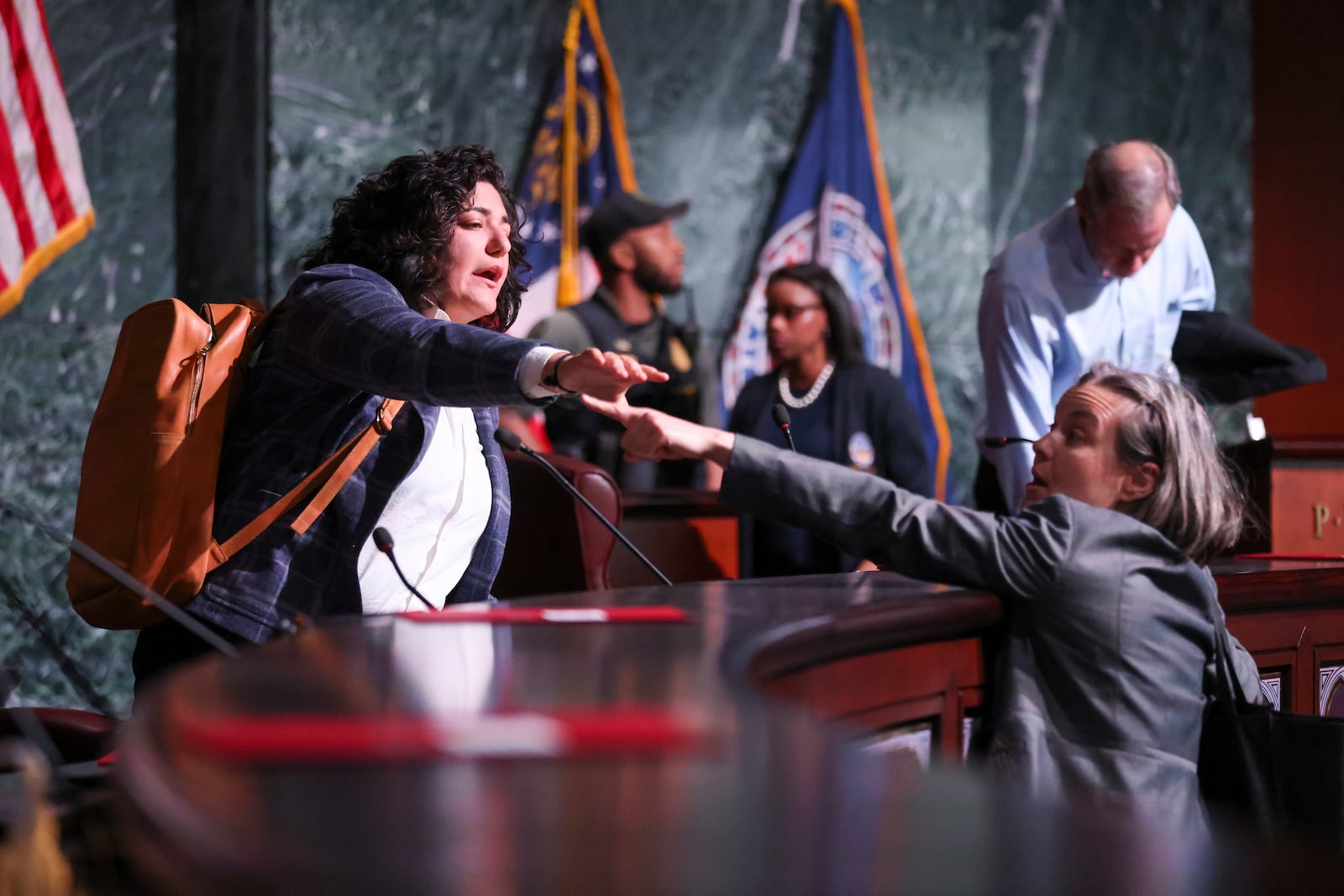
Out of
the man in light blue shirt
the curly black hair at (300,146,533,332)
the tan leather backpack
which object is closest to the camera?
the tan leather backpack

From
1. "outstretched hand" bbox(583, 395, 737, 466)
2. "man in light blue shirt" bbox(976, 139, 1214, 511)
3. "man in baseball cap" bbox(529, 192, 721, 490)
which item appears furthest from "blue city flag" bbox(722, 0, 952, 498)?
"outstretched hand" bbox(583, 395, 737, 466)

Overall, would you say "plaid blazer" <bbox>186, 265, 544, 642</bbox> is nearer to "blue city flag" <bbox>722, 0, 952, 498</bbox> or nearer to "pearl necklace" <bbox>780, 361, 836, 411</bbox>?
"pearl necklace" <bbox>780, 361, 836, 411</bbox>

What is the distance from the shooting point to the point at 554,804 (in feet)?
2.36

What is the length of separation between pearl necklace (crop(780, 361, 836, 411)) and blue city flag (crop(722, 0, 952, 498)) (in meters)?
1.75

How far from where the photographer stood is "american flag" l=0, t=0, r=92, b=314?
13.5 ft

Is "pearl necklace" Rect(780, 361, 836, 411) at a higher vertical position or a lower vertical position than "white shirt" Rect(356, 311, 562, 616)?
higher

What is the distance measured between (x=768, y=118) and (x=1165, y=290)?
271cm

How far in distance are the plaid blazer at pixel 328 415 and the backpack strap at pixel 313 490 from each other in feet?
0.04

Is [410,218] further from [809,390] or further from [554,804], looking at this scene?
[809,390]

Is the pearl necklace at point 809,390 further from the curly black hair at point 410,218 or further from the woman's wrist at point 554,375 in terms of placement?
the woman's wrist at point 554,375

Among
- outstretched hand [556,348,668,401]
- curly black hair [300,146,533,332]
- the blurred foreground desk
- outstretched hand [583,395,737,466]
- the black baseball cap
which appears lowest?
the blurred foreground desk

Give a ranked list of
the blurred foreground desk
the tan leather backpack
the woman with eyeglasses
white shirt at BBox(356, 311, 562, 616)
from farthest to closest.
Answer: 1. the woman with eyeglasses
2. white shirt at BBox(356, 311, 562, 616)
3. the tan leather backpack
4. the blurred foreground desk

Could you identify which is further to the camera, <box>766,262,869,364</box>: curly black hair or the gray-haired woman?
<box>766,262,869,364</box>: curly black hair

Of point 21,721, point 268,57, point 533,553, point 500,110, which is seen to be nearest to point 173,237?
point 268,57
